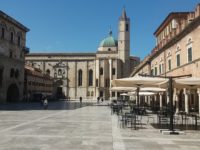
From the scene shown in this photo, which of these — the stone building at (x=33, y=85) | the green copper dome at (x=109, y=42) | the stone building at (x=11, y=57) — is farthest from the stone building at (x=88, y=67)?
the stone building at (x=11, y=57)

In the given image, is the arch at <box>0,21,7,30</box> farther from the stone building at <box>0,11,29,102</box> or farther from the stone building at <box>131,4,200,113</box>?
the stone building at <box>131,4,200,113</box>

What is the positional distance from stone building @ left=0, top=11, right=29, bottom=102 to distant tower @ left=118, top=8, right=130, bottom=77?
46.4 metres

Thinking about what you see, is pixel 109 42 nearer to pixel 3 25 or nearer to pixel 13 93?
pixel 13 93

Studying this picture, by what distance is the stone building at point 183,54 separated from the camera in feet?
70.5

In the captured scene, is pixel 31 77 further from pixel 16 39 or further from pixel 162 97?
pixel 162 97

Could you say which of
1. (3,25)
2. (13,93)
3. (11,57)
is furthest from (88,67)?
(3,25)

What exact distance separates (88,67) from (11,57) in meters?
48.4

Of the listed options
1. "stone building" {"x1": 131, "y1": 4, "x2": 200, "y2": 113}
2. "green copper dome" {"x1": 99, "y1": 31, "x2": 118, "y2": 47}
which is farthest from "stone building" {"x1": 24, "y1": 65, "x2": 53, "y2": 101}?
"green copper dome" {"x1": 99, "y1": 31, "x2": 118, "y2": 47}

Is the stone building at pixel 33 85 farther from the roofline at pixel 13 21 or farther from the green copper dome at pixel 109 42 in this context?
the green copper dome at pixel 109 42

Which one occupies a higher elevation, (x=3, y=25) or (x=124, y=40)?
(x=124, y=40)

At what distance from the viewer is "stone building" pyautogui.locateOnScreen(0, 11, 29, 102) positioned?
149 ft

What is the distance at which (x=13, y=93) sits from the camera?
51.3 metres

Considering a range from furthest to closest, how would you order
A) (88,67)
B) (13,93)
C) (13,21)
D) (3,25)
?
1. (88,67)
2. (13,93)
3. (13,21)
4. (3,25)

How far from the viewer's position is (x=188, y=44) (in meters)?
23.2
